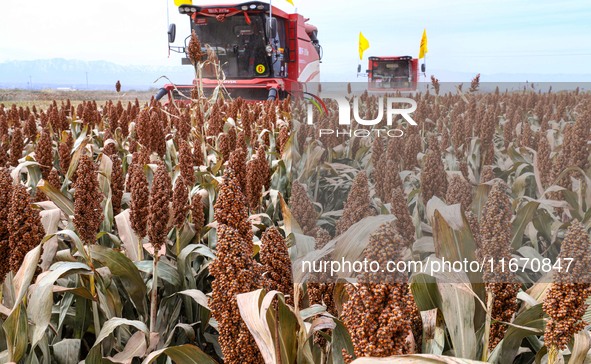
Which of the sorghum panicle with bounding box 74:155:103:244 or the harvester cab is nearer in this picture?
the sorghum panicle with bounding box 74:155:103:244

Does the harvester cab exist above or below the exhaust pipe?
above

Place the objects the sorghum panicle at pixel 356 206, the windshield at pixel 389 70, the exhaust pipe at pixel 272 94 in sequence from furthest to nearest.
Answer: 1. the exhaust pipe at pixel 272 94
2. the windshield at pixel 389 70
3. the sorghum panicle at pixel 356 206

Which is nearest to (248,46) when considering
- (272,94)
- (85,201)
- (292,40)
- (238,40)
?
(238,40)

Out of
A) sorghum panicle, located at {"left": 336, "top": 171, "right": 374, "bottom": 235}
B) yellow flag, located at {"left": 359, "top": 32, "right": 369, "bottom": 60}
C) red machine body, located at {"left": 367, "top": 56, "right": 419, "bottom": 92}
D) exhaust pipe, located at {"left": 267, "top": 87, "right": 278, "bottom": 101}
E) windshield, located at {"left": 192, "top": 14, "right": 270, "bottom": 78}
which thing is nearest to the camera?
sorghum panicle, located at {"left": 336, "top": 171, "right": 374, "bottom": 235}

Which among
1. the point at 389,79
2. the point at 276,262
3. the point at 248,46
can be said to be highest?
the point at 248,46

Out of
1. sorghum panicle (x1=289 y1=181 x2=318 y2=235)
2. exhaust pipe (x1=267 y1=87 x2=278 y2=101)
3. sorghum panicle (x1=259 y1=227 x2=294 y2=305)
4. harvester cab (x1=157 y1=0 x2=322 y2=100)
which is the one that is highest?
harvester cab (x1=157 y1=0 x2=322 y2=100)

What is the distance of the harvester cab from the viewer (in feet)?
41.4

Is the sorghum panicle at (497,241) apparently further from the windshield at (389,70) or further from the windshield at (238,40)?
the windshield at (238,40)

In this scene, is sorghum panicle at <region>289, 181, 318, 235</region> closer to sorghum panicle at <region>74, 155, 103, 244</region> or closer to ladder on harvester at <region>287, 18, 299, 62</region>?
sorghum panicle at <region>74, 155, 103, 244</region>

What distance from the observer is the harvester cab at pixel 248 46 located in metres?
12.6

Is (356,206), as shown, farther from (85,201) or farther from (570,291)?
(85,201)

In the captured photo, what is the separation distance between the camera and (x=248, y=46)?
45.4 feet

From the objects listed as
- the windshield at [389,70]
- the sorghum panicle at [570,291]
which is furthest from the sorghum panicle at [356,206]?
the windshield at [389,70]

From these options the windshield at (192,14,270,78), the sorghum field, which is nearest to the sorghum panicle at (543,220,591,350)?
the sorghum field
